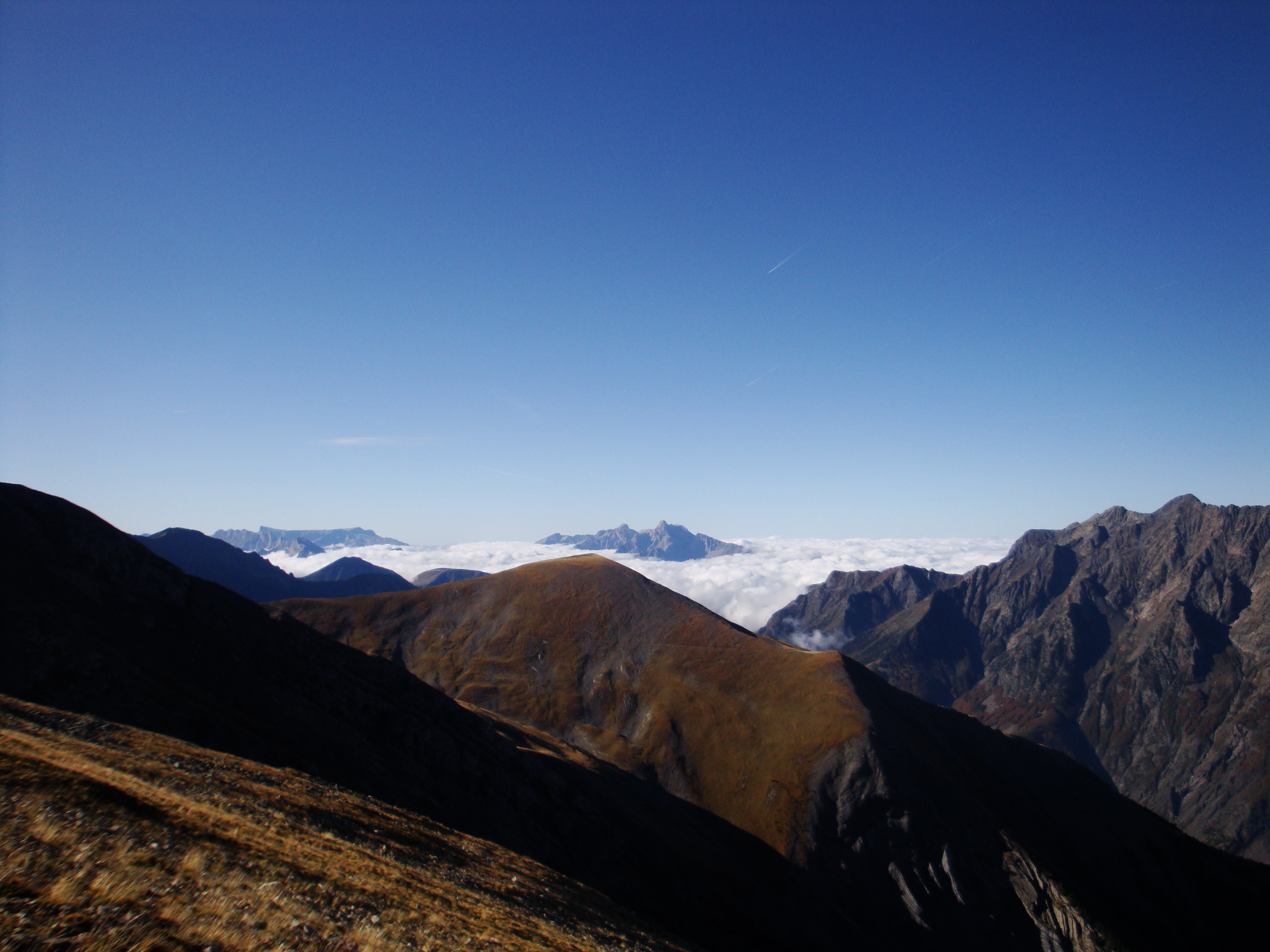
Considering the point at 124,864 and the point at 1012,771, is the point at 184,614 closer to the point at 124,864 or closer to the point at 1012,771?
the point at 124,864

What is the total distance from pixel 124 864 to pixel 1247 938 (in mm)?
196881

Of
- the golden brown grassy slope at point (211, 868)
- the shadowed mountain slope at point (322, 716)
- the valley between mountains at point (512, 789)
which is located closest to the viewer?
the golden brown grassy slope at point (211, 868)

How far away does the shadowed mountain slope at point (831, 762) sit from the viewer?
102 m

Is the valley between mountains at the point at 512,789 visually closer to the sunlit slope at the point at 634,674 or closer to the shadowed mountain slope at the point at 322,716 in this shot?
the shadowed mountain slope at the point at 322,716

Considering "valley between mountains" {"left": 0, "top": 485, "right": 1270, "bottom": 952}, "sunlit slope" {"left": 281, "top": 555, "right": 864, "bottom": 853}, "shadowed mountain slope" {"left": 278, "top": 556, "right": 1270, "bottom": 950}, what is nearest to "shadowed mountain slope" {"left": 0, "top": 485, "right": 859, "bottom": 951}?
"valley between mountains" {"left": 0, "top": 485, "right": 1270, "bottom": 952}

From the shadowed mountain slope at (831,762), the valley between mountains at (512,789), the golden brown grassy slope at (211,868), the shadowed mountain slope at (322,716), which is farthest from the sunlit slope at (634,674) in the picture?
the golden brown grassy slope at (211,868)

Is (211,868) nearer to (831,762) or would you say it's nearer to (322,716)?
(322,716)

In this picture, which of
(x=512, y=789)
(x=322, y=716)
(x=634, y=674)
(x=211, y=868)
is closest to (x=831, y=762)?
(x=634, y=674)

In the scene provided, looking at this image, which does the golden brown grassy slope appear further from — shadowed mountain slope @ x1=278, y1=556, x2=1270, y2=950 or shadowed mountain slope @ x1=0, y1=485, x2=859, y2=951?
shadowed mountain slope @ x1=278, y1=556, x2=1270, y2=950

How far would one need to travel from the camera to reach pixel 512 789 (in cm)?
7512

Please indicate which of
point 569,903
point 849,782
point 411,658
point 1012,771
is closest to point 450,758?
point 569,903

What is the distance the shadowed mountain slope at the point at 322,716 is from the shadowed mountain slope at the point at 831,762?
19.3m

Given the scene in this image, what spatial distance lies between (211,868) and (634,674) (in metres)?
132

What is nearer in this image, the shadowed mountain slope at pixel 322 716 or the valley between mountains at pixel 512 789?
the valley between mountains at pixel 512 789
